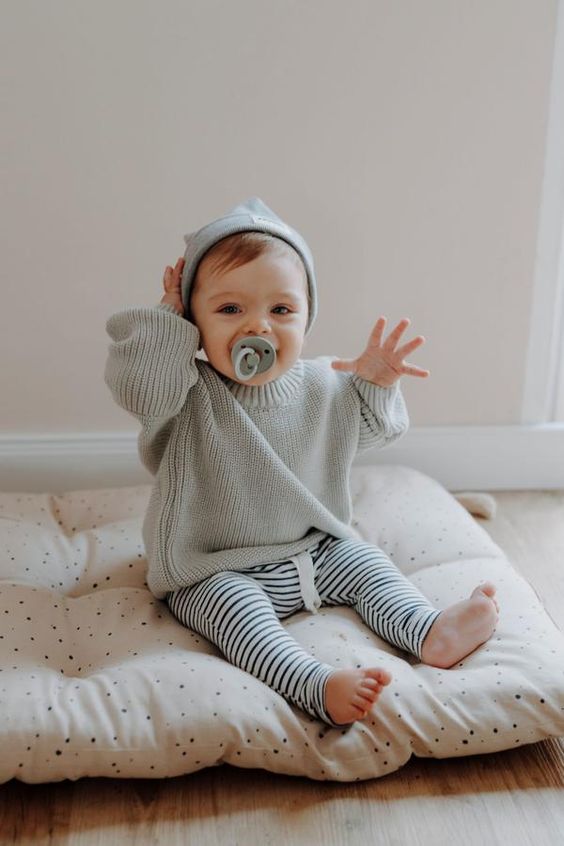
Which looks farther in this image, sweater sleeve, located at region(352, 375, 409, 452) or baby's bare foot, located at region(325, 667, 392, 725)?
sweater sleeve, located at region(352, 375, 409, 452)

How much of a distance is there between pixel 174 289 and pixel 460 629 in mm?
645

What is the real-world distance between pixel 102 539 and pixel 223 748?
0.60m

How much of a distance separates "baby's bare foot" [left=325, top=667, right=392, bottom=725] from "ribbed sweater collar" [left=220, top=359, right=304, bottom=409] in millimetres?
437

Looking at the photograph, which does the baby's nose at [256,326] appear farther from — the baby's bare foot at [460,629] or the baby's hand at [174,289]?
the baby's bare foot at [460,629]

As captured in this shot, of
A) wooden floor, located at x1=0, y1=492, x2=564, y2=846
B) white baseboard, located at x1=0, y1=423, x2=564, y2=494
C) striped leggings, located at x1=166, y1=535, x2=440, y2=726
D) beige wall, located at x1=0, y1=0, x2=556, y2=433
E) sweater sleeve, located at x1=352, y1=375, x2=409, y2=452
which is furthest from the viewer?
white baseboard, located at x1=0, y1=423, x2=564, y2=494

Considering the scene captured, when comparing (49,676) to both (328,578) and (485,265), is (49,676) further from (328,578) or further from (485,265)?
(485,265)

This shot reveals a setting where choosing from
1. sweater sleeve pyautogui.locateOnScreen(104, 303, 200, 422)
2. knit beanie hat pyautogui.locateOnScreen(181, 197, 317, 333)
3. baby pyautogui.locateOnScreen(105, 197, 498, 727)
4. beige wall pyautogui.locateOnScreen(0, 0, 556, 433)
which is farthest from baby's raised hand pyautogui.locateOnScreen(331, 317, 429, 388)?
beige wall pyautogui.locateOnScreen(0, 0, 556, 433)

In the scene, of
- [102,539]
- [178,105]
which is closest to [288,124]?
[178,105]

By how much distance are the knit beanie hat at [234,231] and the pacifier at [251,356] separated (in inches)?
5.1

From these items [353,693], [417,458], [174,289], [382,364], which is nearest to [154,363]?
[174,289]

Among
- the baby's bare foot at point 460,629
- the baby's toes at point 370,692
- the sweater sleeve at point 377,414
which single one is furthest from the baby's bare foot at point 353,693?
the sweater sleeve at point 377,414

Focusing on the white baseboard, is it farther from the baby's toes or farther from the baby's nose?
the baby's toes

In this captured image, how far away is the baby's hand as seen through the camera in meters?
1.47

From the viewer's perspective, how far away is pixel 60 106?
6.01ft
